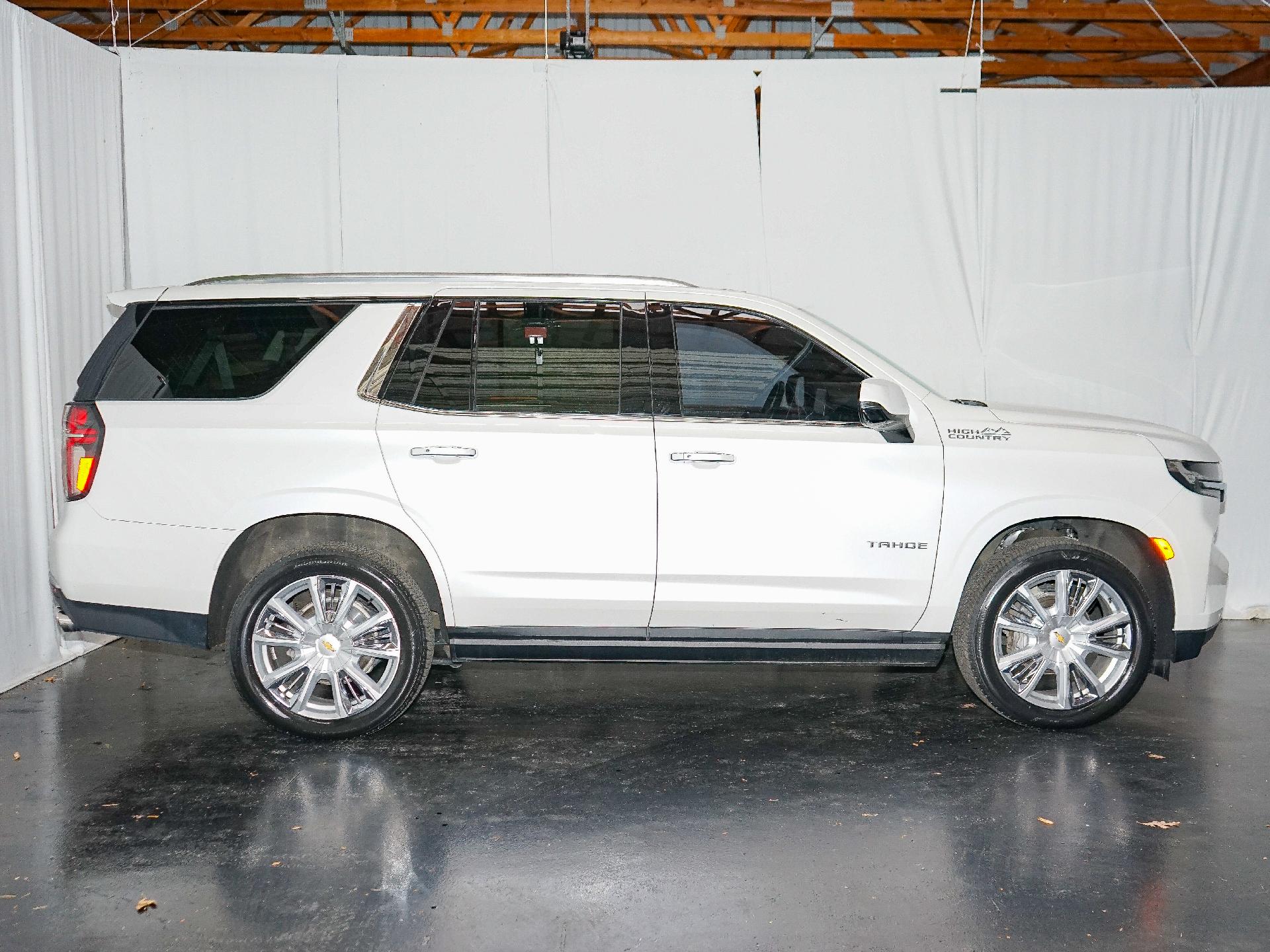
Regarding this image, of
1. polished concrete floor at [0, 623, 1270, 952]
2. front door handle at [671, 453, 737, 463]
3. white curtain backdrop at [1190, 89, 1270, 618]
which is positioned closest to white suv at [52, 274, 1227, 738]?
front door handle at [671, 453, 737, 463]

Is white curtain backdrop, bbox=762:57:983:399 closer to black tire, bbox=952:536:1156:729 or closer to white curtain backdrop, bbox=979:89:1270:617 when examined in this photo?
white curtain backdrop, bbox=979:89:1270:617

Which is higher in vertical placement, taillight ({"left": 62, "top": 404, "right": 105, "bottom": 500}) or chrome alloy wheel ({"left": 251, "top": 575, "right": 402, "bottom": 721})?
taillight ({"left": 62, "top": 404, "right": 105, "bottom": 500})

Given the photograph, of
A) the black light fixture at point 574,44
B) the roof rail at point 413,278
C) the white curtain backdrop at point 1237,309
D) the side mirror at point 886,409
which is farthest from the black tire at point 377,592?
the white curtain backdrop at point 1237,309

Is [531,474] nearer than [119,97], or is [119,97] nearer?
[531,474]

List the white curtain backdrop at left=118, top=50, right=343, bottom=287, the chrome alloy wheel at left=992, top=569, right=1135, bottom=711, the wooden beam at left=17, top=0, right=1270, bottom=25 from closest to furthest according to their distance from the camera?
the chrome alloy wheel at left=992, top=569, right=1135, bottom=711 < the white curtain backdrop at left=118, top=50, right=343, bottom=287 < the wooden beam at left=17, top=0, right=1270, bottom=25

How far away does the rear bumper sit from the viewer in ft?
14.8

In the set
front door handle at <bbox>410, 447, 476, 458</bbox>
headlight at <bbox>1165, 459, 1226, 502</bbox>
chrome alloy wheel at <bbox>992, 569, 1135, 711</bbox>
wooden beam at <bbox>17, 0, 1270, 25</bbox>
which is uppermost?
wooden beam at <bbox>17, 0, 1270, 25</bbox>

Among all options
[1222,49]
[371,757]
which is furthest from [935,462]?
[1222,49]

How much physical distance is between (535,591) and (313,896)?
1.55m

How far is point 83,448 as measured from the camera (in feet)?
14.7

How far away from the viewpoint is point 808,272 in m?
7.05

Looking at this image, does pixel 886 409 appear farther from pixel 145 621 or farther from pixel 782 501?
pixel 145 621

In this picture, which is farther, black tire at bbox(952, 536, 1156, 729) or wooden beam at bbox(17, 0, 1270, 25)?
wooden beam at bbox(17, 0, 1270, 25)

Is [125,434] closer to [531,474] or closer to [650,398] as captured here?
[531,474]
